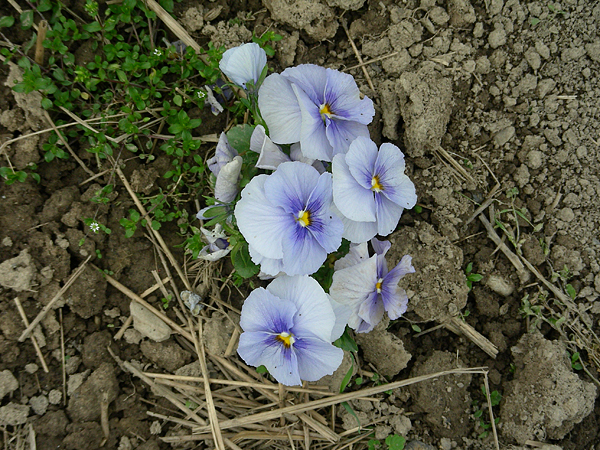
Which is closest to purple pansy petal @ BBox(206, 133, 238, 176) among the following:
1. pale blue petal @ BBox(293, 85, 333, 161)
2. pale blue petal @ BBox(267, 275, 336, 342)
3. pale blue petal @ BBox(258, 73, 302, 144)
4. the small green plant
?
pale blue petal @ BBox(258, 73, 302, 144)

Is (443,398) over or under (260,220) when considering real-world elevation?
under

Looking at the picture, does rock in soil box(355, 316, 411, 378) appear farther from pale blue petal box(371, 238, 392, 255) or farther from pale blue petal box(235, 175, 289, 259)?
pale blue petal box(235, 175, 289, 259)

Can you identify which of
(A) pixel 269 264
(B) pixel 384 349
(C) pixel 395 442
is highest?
(A) pixel 269 264

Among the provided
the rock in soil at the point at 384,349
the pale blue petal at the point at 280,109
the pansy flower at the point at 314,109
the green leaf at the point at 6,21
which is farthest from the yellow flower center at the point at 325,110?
the green leaf at the point at 6,21

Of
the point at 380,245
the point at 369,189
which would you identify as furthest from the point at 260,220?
the point at 380,245

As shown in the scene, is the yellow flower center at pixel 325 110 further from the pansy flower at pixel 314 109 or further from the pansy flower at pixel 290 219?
the pansy flower at pixel 290 219

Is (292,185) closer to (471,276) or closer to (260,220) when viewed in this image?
(260,220)
